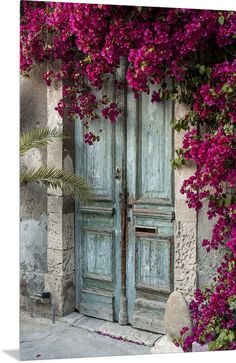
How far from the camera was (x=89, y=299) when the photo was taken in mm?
4180

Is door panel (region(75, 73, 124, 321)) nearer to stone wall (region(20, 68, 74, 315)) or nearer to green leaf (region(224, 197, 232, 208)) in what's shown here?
stone wall (region(20, 68, 74, 315))

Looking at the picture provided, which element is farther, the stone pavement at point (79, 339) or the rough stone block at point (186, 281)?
the rough stone block at point (186, 281)

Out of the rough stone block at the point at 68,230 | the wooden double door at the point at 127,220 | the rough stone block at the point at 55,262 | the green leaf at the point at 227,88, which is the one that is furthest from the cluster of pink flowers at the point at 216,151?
the rough stone block at the point at 55,262

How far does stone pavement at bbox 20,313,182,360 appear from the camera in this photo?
3758 mm

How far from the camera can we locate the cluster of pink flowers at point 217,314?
3711 mm

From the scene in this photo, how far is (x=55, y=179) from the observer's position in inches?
155

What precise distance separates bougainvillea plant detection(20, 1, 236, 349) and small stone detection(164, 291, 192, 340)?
10cm

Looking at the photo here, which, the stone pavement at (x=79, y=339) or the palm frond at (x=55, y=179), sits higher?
the palm frond at (x=55, y=179)

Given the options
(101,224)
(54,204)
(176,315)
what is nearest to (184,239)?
(176,315)

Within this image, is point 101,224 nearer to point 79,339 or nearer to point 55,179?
point 55,179

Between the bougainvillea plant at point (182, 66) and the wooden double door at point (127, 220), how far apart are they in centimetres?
15

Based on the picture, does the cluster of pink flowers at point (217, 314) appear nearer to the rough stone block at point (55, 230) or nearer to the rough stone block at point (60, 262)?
the rough stone block at point (60, 262)

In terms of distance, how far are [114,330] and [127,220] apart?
0.81 meters

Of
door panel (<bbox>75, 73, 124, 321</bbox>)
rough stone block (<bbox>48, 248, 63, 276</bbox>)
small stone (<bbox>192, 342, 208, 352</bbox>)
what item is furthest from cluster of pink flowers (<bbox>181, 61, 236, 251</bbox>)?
rough stone block (<bbox>48, 248, 63, 276</bbox>)
